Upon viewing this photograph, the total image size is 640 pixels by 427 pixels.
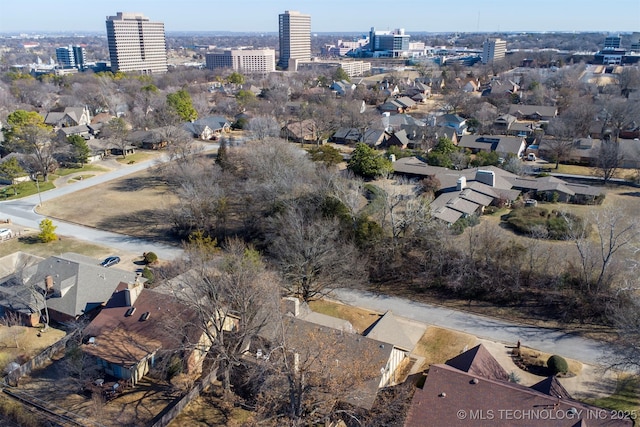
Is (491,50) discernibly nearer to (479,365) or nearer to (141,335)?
(479,365)

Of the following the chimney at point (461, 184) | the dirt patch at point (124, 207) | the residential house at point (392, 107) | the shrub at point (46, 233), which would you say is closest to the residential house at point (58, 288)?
the shrub at point (46, 233)

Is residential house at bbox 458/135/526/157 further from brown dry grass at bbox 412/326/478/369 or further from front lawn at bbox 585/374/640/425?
front lawn at bbox 585/374/640/425

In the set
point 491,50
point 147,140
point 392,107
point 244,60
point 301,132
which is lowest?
point 147,140

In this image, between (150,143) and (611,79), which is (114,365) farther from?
(611,79)

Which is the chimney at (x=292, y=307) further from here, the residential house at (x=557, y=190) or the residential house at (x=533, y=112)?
the residential house at (x=533, y=112)

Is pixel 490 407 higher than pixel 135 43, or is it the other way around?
pixel 135 43

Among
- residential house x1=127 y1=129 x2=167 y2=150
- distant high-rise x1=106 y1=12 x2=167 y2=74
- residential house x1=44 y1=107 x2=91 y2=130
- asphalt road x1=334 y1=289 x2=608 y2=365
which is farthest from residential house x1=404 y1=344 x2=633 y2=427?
distant high-rise x1=106 y1=12 x2=167 y2=74

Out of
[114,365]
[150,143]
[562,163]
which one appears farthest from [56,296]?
[562,163]

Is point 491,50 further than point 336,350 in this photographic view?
Yes

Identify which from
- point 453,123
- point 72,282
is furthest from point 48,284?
point 453,123
